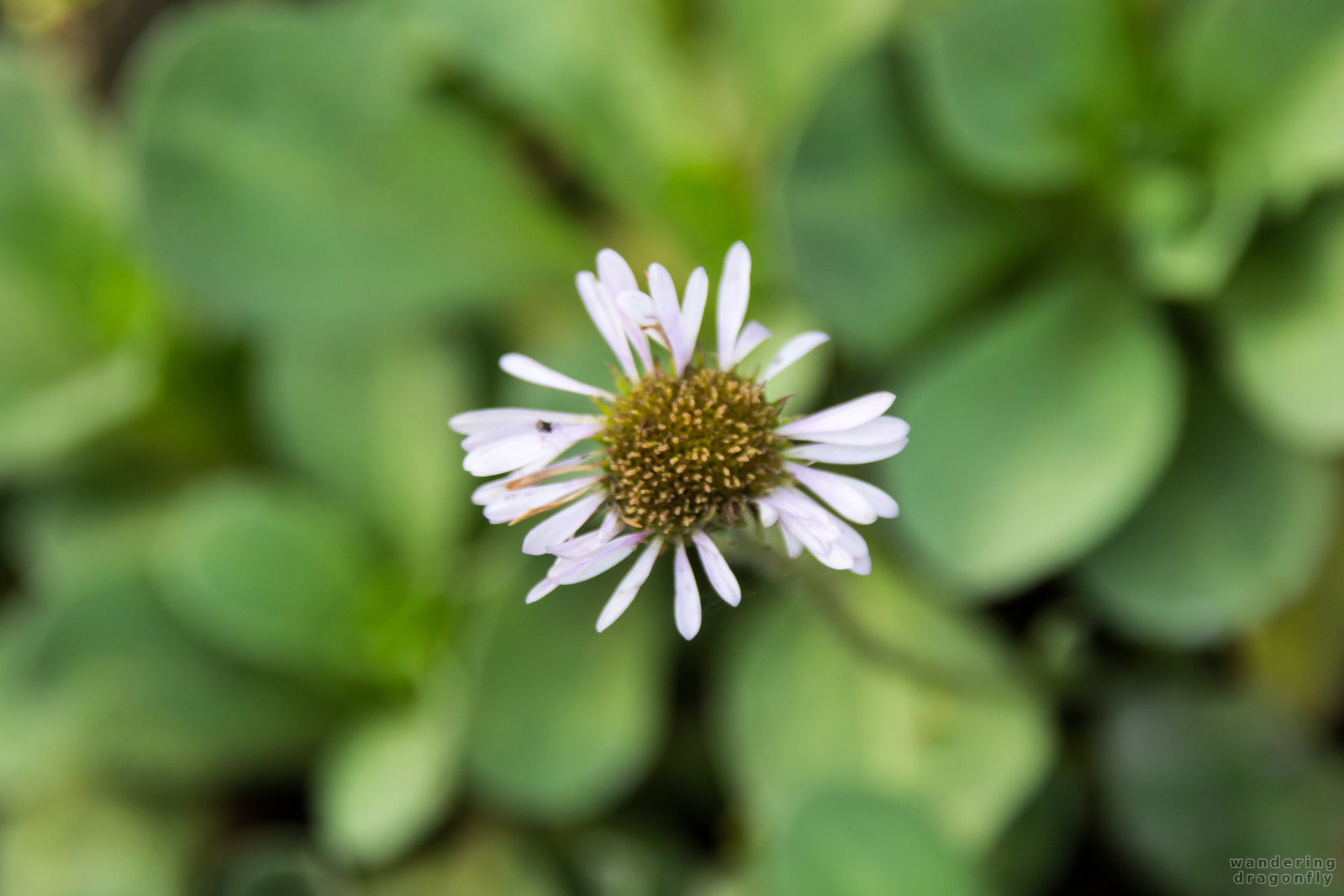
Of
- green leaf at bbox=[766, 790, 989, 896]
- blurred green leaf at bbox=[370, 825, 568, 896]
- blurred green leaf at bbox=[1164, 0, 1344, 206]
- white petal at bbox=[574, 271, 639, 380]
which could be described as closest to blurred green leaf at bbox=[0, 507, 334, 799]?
blurred green leaf at bbox=[370, 825, 568, 896]

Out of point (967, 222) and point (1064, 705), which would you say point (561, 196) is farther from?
point (1064, 705)

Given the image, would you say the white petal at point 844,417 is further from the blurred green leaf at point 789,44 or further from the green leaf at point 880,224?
the blurred green leaf at point 789,44

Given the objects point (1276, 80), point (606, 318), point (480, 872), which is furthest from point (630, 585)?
point (1276, 80)

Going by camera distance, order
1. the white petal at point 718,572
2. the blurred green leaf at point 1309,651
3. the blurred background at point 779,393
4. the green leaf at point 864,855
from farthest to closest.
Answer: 1. the blurred green leaf at point 1309,651
2. the blurred background at point 779,393
3. the green leaf at point 864,855
4. the white petal at point 718,572

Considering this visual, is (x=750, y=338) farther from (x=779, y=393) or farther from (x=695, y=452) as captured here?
(x=779, y=393)

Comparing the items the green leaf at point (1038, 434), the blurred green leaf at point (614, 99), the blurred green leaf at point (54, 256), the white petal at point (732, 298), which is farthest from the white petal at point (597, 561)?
the blurred green leaf at point (54, 256)

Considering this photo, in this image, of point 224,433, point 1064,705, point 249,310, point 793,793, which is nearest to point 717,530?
point 793,793
